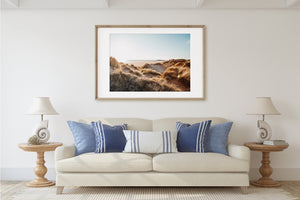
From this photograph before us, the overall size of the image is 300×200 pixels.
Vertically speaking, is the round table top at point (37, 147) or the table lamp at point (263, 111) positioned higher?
the table lamp at point (263, 111)

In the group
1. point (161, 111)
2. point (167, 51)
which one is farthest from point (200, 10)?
point (161, 111)

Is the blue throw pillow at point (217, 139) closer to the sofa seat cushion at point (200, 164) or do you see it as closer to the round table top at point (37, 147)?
the sofa seat cushion at point (200, 164)

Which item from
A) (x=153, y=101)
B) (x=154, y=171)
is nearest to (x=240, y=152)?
(x=154, y=171)

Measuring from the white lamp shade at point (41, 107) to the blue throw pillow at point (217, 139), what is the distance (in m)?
2.16

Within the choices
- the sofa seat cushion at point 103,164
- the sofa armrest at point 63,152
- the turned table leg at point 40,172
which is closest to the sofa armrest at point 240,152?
the sofa seat cushion at point 103,164

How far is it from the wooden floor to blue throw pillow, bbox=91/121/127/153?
3.87 ft

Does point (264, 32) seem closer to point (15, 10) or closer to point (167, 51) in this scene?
point (167, 51)

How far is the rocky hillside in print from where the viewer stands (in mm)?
5633

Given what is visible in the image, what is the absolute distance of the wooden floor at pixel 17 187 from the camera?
4602mm

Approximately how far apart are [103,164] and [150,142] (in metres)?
0.70

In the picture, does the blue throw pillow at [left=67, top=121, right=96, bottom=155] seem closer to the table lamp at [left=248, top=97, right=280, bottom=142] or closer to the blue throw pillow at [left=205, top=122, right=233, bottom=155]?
the blue throw pillow at [left=205, top=122, right=233, bottom=155]

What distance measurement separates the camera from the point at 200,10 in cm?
564

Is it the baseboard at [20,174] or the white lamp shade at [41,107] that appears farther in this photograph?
the baseboard at [20,174]

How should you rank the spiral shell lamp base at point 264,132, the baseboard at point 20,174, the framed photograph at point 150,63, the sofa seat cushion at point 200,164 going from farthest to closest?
the framed photograph at point 150,63 → the baseboard at point 20,174 → the spiral shell lamp base at point 264,132 → the sofa seat cushion at point 200,164
